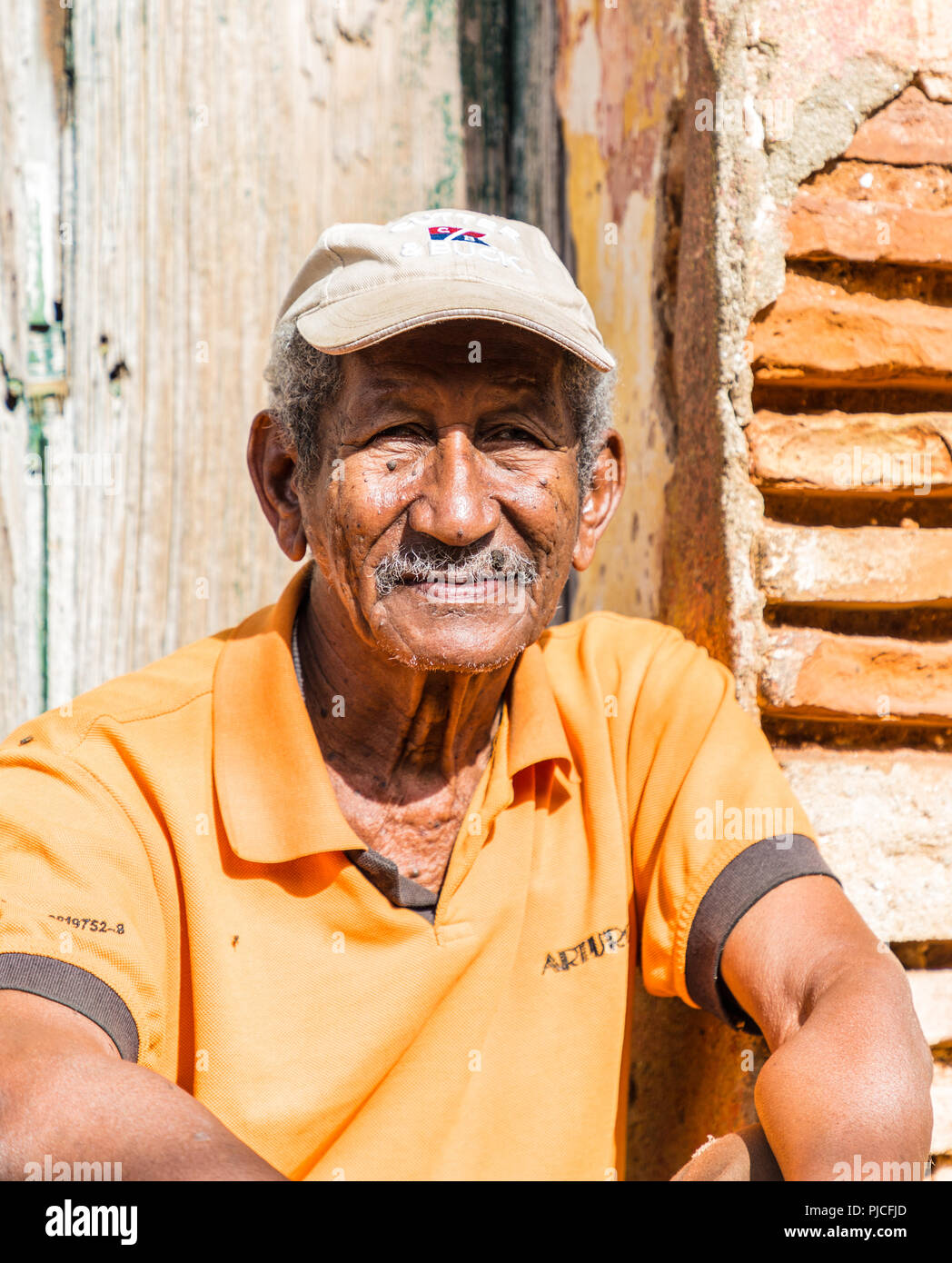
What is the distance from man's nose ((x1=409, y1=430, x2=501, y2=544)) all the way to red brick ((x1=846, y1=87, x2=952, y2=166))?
28.3 inches

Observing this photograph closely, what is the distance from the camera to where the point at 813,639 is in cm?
168

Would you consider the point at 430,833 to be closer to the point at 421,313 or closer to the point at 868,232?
the point at 421,313

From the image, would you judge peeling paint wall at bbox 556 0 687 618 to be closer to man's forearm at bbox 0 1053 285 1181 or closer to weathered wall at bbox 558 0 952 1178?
weathered wall at bbox 558 0 952 1178

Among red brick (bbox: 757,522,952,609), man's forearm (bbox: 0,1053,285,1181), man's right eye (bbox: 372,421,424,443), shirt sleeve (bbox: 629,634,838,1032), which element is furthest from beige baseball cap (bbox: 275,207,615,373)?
man's forearm (bbox: 0,1053,285,1181)

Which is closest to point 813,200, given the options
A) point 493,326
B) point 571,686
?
point 493,326

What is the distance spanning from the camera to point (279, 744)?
1507mm

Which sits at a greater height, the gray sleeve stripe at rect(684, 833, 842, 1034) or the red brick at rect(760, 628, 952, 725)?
the red brick at rect(760, 628, 952, 725)

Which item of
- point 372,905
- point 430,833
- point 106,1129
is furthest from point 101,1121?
point 430,833

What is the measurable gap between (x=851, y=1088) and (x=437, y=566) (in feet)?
2.48

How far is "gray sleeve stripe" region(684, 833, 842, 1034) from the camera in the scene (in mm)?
1468

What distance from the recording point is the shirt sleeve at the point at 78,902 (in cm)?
120

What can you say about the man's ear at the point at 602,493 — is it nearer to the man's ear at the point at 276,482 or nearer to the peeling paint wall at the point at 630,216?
the peeling paint wall at the point at 630,216
